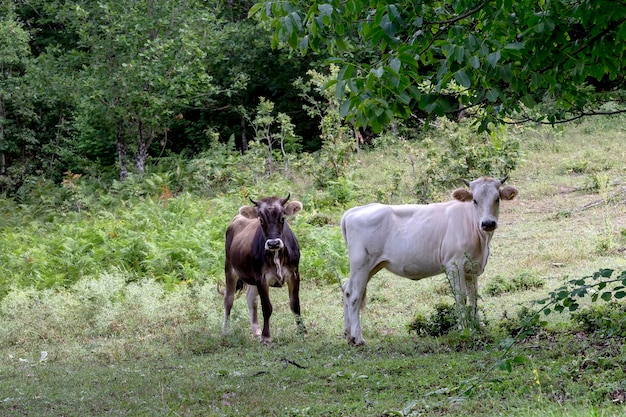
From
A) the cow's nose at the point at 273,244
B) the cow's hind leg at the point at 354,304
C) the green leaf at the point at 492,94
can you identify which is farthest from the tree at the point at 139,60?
the green leaf at the point at 492,94

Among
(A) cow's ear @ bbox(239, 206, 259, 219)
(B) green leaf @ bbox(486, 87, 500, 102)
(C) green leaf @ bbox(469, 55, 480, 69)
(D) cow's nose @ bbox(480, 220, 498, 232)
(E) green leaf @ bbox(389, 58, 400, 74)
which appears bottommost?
(A) cow's ear @ bbox(239, 206, 259, 219)

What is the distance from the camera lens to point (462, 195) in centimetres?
901

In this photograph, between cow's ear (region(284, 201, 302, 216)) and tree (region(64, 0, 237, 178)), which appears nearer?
cow's ear (region(284, 201, 302, 216))

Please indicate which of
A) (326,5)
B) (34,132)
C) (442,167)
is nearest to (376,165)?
A: (442,167)

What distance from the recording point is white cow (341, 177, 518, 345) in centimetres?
884

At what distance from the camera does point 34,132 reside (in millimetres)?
25875

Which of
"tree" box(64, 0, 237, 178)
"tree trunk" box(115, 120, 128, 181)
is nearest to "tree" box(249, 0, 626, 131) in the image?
"tree" box(64, 0, 237, 178)

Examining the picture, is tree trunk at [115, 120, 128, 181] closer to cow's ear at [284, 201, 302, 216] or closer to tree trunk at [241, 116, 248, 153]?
tree trunk at [241, 116, 248, 153]

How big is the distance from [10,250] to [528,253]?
32.4 ft

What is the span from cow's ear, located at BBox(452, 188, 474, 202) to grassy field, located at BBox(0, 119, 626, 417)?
131cm

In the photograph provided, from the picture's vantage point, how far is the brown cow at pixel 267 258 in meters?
9.74

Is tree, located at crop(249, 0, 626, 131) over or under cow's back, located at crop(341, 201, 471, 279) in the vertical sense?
over

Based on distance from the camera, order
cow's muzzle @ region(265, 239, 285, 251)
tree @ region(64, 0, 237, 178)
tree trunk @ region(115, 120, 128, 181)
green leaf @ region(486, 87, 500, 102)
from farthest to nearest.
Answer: tree trunk @ region(115, 120, 128, 181)
tree @ region(64, 0, 237, 178)
cow's muzzle @ region(265, 239, 285, 251)
green leaf @ region(486, 87, 500, 102)

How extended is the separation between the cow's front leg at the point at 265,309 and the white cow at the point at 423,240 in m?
0.96
